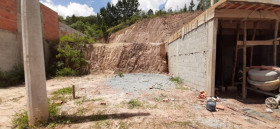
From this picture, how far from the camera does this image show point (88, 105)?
3789 mm

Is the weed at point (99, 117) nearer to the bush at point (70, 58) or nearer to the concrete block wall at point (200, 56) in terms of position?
the concrete block wall at point (200, 56)

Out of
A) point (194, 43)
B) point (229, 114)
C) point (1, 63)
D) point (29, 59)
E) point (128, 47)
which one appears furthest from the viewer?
point (128, 47)

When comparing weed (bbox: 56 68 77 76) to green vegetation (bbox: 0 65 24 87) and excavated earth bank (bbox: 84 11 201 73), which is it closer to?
excavated earth bank (bbox: 84 11 201 73)

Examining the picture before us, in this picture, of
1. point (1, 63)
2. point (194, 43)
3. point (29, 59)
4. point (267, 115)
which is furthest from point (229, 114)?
point (1, 63)

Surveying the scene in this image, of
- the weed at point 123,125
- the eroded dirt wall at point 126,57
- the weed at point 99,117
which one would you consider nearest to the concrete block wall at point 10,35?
the eroded dirt wall at point 126,57

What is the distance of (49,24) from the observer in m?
10.9

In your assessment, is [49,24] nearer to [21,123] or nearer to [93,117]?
[21,123]

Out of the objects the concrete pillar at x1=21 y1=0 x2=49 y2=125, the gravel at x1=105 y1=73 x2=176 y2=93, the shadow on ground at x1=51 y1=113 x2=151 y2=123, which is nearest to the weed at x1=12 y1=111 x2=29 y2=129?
the concrete pillar at x1=21 y1=0 x2=49 y2=125

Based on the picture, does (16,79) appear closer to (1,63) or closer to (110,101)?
(1,63)

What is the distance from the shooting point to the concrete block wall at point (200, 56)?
4215 mm

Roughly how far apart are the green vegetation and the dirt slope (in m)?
13.1

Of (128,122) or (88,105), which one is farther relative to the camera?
(88,105)

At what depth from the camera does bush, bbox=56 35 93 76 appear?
32.1 ft

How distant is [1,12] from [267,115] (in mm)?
12273
